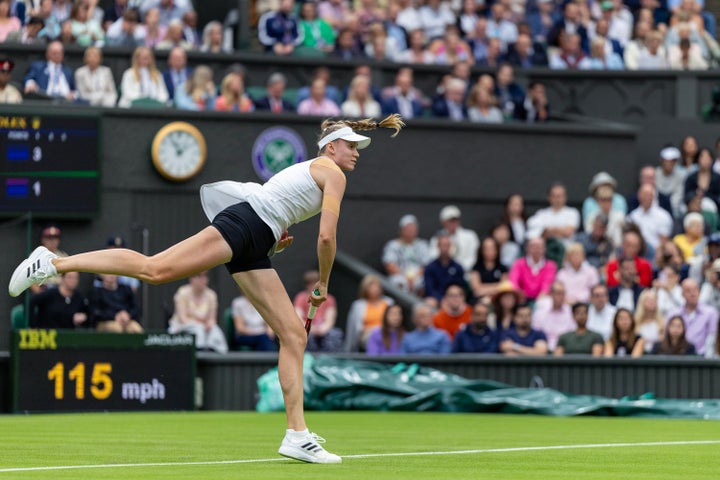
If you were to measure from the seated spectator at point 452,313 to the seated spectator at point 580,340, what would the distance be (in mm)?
1646

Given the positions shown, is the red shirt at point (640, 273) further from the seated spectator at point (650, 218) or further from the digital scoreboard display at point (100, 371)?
the digital scoreboard display at point (100, 371)

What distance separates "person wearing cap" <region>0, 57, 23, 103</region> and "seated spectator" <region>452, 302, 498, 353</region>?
22.4 feet

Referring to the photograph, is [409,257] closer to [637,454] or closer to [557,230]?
[557,230]

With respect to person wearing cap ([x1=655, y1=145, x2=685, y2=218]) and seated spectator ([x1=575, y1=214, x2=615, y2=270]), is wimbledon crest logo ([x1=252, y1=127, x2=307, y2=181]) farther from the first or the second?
person wearing cap ([x1=655, y1=145, x2=685, y2=218])

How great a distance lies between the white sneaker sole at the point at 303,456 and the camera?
939 centimetres

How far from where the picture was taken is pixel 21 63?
2259cm

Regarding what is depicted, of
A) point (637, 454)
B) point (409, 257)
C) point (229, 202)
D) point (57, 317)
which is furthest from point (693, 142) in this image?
point (229, 202)

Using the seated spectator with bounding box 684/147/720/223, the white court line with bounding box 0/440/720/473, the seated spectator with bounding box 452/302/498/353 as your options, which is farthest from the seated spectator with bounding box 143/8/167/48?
the white court line with bounding box 0/440/720/473

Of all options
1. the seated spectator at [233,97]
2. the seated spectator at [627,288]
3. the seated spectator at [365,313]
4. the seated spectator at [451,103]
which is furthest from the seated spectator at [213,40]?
the seated spectator at [627,288]

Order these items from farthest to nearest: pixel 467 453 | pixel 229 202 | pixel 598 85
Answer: pixel 598 85 < pixel 467 453 < pixel 229 202

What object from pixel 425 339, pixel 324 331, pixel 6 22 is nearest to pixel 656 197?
pixel 425 339

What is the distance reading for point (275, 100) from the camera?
77.6 ft

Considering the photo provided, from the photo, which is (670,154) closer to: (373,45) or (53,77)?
(373,45)

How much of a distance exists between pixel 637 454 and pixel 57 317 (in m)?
9.88
